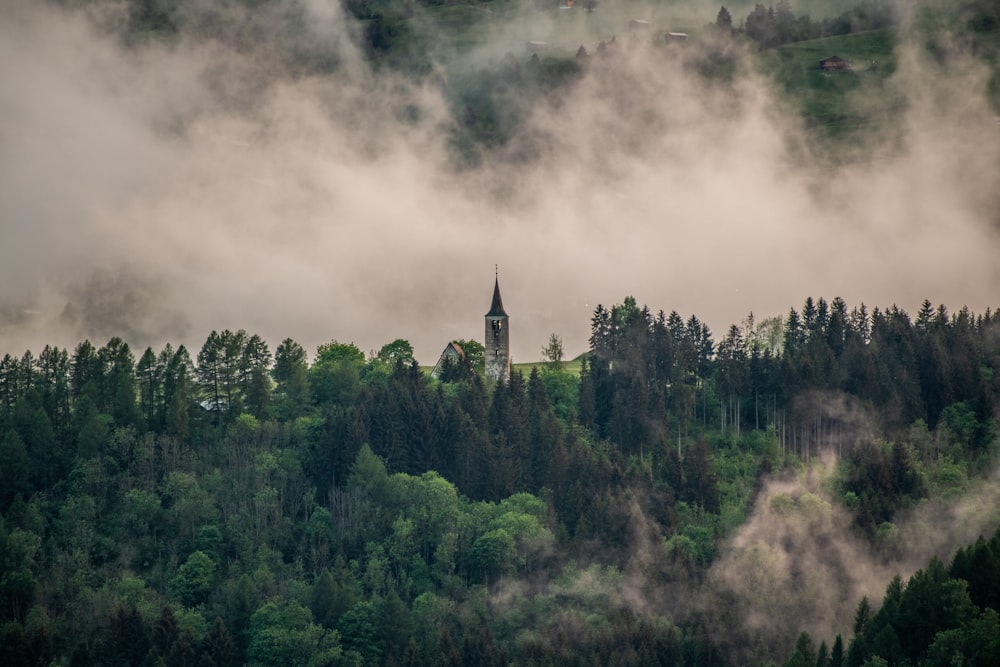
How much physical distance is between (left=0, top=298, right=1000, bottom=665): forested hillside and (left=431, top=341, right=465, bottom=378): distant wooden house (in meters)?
4.18

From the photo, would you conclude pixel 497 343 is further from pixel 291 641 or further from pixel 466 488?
pixel 291 641

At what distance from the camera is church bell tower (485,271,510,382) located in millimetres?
166000

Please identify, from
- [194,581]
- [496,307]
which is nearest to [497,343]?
[496,307]

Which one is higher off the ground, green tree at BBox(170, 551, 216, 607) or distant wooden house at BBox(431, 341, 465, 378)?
distant wooden house at BBox(431, 341, 465, 378)

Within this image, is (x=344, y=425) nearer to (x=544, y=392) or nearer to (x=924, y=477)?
(x=544, y=392)

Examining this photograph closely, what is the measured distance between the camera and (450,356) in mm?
168500

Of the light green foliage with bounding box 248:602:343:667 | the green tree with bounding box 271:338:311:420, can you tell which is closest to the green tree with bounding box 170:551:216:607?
the light green foliage with bounding box 248:602:343:667

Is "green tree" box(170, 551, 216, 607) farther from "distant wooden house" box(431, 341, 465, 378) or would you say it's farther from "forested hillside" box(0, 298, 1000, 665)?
"distant wooden house" box(431, 341, 465, 378)

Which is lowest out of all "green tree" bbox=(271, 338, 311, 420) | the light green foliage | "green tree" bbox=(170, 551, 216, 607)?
the light green foliage

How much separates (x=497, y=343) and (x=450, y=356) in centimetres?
446

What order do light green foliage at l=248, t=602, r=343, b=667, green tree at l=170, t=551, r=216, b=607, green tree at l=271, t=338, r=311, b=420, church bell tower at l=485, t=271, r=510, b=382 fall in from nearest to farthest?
light green foliage at l=248, t=602, r=343, b=667
green tree at l=170, t=551, r=216, b=607
green tree at l=271, t=338, r=311, b=420
church bell tower at l=485, t=271, r=510, b=382

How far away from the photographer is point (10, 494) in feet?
474

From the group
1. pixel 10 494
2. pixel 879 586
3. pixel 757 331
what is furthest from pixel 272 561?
pixel 757 331

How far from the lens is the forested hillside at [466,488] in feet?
412
